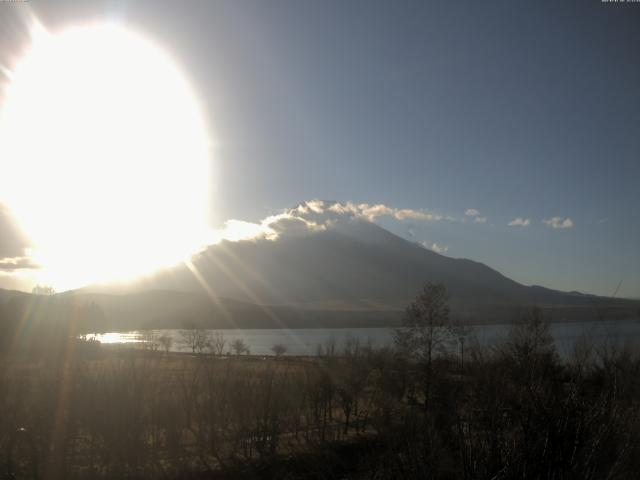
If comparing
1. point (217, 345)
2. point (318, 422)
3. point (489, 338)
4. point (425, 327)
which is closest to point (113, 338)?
point (217, 345)

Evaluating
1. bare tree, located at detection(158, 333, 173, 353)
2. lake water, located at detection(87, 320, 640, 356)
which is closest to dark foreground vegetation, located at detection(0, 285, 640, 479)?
lake water, located at detection(87, 320, 640, 356)

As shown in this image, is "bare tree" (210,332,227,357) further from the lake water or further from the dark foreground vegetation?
the dark foreground vegetation

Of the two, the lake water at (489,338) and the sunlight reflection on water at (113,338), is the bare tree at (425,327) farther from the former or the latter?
the sunlight reflection on water at (113,338)

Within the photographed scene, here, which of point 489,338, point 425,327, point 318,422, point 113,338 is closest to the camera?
point 318,422

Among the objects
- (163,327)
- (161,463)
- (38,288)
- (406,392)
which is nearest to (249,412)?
(161,463)

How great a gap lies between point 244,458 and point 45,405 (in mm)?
8309

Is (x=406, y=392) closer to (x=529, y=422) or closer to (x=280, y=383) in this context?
(x=280, y=383)

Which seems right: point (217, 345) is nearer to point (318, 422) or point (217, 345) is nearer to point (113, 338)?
point (113, 338)

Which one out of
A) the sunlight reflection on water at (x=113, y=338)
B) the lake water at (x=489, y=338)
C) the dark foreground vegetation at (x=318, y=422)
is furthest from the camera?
the sunlight reflection on water at (x=113, y=338)

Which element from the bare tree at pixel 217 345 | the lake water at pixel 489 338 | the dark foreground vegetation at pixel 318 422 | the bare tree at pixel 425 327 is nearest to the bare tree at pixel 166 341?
the lake water at pixel 489 338

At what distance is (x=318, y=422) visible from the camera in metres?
27.9

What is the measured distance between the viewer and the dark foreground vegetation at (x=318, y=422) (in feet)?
18.1

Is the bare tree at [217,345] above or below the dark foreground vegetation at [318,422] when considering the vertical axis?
below

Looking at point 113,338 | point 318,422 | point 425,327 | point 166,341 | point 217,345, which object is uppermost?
point 425,327
